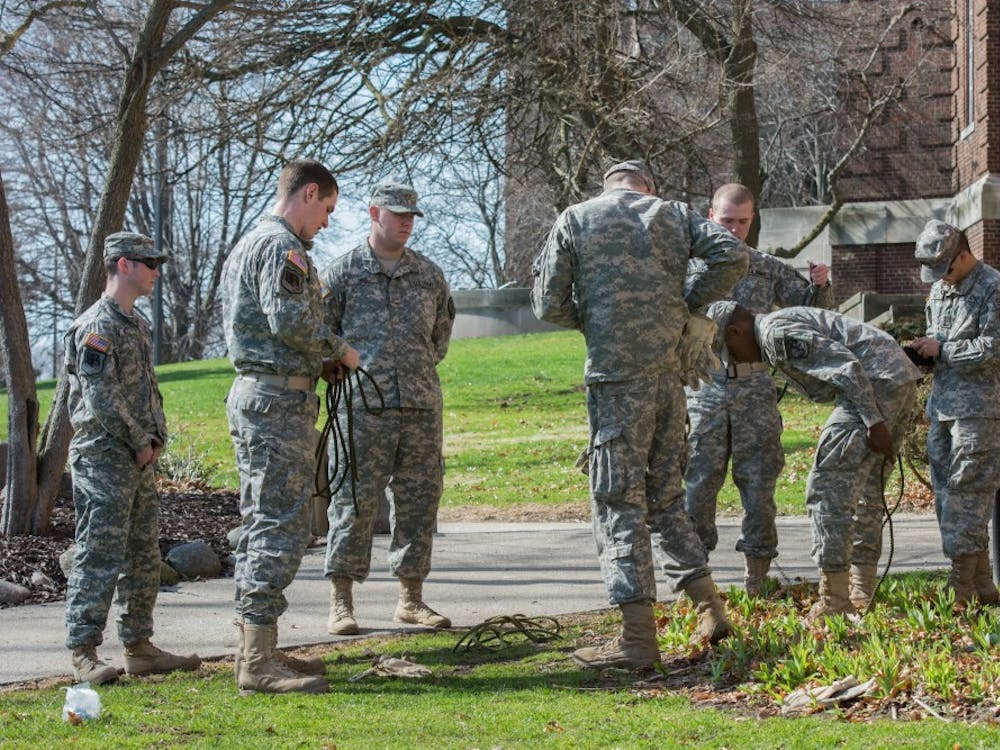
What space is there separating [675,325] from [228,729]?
2512 millimetres

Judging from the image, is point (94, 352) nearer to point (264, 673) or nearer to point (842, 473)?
point (264, 673)

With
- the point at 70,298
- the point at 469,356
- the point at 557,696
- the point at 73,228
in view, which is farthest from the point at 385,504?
the point at 70,298

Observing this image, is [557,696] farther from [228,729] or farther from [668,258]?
[668,258]

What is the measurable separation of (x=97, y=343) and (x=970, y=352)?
13.7ft

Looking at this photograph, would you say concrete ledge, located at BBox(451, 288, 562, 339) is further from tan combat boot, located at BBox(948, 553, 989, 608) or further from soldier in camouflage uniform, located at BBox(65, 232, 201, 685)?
soldier in camouflage uniform, located at BBox(65, 232, 201, 685)

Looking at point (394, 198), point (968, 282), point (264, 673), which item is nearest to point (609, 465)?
point (264, 673)

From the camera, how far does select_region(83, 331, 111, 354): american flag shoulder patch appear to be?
5.84m

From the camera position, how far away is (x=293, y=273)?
5.50 metres

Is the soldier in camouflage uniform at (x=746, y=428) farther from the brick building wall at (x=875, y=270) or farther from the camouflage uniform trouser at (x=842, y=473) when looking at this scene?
the brick building wall at (x=875, y=270)

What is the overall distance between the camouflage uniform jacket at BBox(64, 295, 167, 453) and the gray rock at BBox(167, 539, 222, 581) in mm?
2689

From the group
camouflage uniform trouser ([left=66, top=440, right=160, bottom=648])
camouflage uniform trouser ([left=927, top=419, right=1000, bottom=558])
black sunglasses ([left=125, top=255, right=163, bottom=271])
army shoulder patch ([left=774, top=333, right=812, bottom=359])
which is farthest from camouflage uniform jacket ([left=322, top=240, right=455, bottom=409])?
camouflage uniform trouser ([left=927, top=419, right=1000, bottom=558])

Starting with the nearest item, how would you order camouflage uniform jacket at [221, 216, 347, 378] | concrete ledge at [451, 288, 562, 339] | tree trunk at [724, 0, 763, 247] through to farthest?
camouflage uniform jacket at [221, 216, 347, 378], tree trunk at [724, 0, 763, 247], concrete ledge at [451, 288, 562, 339]

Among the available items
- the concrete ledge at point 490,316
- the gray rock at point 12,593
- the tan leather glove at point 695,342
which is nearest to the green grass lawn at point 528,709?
the tan leather glove at point 695,342

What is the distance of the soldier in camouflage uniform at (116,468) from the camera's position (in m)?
5.87
